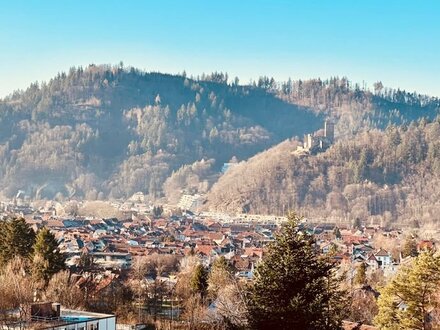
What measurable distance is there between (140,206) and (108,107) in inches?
2301

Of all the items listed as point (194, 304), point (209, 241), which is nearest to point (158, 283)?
point (194, 304)

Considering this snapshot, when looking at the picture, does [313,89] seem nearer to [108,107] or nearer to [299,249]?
[108,107]

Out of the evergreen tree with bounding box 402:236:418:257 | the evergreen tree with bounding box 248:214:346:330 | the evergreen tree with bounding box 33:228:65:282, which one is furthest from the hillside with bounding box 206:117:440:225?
the evergreen tree with bounding box 248:214:346:330

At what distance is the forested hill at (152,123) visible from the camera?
A: 12194 cm

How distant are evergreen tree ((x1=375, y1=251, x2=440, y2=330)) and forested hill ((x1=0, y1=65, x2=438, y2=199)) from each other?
9412 cm

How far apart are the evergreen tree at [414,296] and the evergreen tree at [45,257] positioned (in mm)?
11444

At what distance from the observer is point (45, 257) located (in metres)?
22.5

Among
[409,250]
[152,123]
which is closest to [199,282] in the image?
[409,250]

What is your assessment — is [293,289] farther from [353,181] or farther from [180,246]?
[353,181]

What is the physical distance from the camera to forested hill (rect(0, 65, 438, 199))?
122m

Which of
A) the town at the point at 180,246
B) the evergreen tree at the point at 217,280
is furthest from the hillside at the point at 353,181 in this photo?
the evergreen tree at the point at 217,280

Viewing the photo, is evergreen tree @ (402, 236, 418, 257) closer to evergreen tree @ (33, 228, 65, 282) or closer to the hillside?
evergreen tree @ (33, 228, 65, 282)

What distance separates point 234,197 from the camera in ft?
297

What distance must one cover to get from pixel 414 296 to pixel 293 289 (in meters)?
5.80
